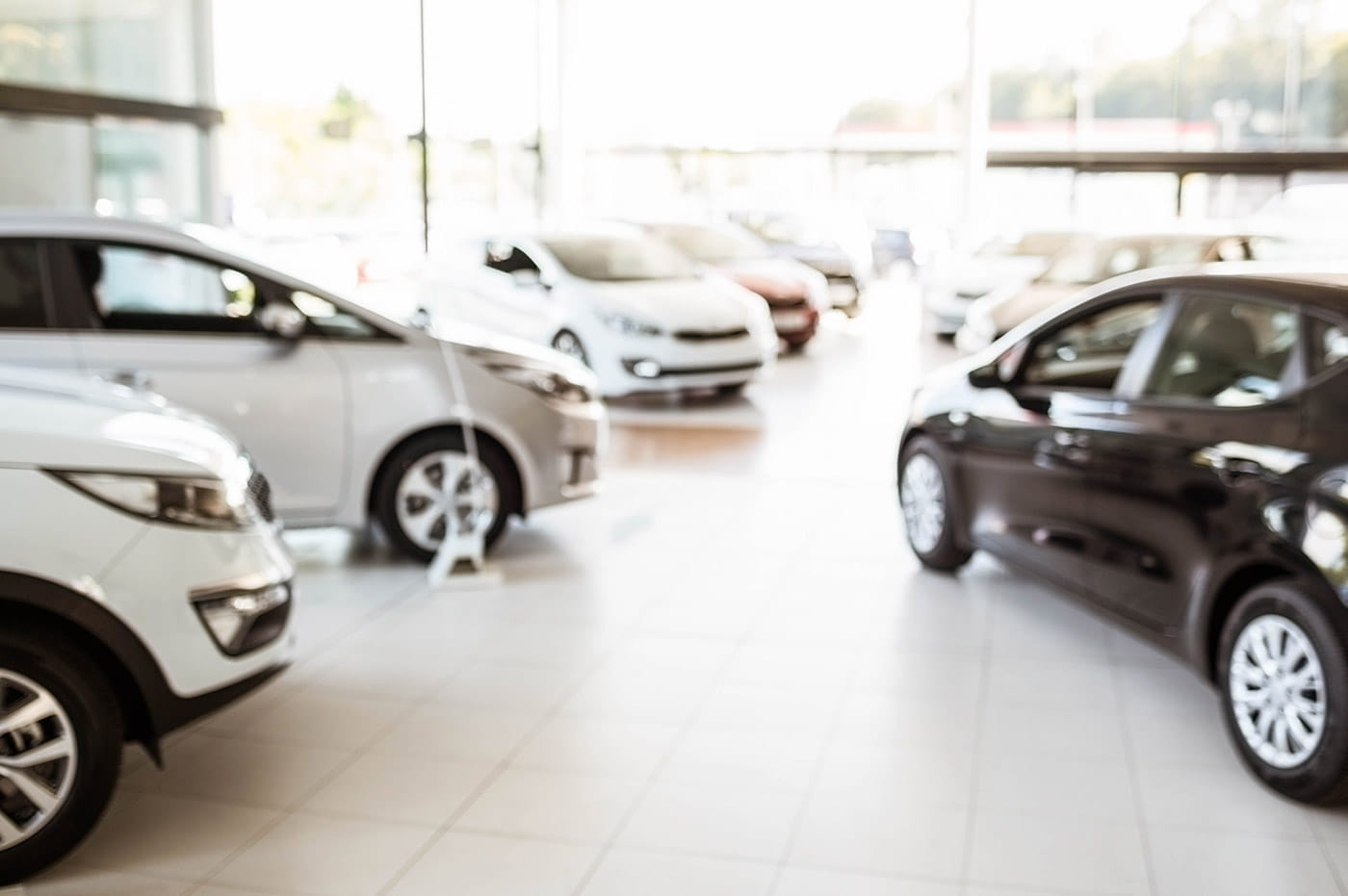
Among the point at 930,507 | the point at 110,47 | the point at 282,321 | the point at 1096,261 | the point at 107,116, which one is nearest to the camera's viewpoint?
the point at 282,321

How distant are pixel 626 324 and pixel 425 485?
5.07 m

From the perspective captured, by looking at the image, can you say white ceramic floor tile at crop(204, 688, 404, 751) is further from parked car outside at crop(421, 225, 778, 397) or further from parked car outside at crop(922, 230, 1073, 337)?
parked car outside at crop(922, 230, 1073, 337)

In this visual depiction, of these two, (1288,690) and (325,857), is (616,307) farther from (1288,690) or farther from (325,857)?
(325,857)

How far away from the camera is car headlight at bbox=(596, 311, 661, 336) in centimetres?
1145

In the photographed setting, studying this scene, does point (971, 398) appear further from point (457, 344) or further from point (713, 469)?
point (713, 469)

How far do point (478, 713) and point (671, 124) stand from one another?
801 inches

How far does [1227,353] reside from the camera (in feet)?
15.7

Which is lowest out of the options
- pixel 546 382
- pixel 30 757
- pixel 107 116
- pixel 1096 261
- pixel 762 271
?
pixel 30 757

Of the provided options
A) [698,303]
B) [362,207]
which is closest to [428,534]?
[698,303]

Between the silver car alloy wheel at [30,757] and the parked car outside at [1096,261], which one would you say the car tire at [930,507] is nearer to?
the silver car alloy wheel at [30,757]

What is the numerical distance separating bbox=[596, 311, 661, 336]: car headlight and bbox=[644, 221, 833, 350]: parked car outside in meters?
3.41

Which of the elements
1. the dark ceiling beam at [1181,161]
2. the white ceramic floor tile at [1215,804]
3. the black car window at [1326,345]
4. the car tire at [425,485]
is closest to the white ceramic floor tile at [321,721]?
the car tire at [425,485]

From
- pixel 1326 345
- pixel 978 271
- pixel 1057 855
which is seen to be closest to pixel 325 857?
pixel 1057 855

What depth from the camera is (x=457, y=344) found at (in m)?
6.63
